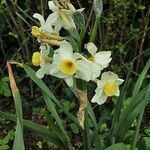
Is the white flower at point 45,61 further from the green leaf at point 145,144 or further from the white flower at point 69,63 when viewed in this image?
the green leaf at point 145,144

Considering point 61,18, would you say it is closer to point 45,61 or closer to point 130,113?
point 45,61

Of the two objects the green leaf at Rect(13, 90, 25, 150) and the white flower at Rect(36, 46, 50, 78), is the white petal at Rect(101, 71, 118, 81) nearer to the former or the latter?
the white flower at Rect(36, 46, 50, 78)

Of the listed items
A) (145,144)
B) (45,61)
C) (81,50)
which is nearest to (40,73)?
(45,61)

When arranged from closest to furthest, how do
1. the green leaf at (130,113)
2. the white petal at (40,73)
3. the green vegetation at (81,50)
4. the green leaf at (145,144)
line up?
1. the white petal at (40,73)
2. the green leaf at (145,144)
3. the green leaf at (130,113)
4. the green vegetation at (81,50)

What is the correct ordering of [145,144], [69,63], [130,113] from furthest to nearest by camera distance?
1. [130,113]
2. [145,144]
3. [69,63]

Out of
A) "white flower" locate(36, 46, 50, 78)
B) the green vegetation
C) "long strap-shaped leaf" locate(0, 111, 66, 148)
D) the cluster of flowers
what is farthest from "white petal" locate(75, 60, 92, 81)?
the green vegetation

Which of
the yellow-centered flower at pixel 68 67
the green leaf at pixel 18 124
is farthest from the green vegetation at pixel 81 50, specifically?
the yellow-centered flower at pixel 68 67

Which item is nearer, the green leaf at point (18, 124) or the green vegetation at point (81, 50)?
the green leaf at point (18, 124)

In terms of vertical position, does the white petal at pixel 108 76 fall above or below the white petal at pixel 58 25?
below

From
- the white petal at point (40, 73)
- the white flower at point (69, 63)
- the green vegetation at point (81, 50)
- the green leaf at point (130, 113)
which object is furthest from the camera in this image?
the green vegetation at point (81, 50)
